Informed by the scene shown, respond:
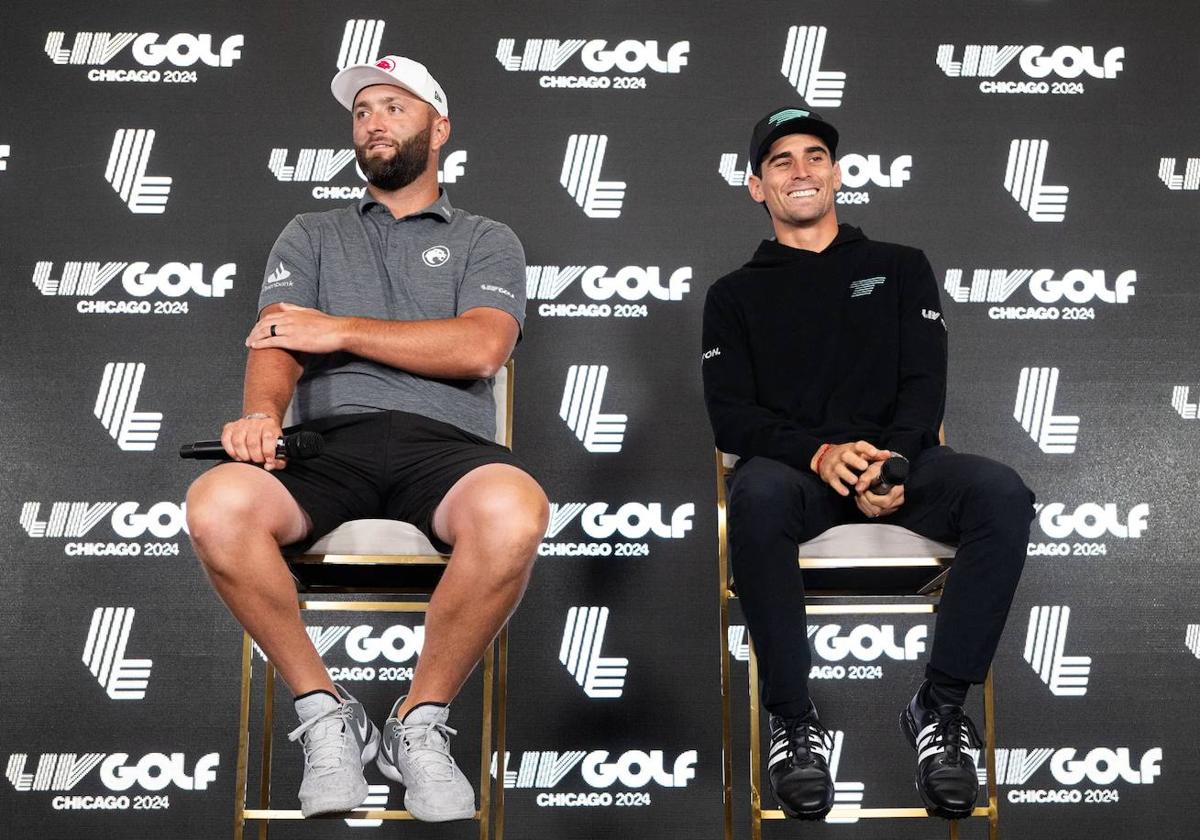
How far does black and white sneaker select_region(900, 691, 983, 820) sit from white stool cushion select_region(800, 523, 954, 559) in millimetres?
287

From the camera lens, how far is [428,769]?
67.2 inches

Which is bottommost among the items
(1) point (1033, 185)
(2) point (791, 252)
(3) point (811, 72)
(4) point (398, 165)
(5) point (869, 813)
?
(5) point (869, 813)

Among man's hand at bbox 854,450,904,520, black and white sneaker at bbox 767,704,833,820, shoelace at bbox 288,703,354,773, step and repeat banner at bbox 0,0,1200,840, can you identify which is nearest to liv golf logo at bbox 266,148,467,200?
step and repeat banner at bbox 0,0,1200,840

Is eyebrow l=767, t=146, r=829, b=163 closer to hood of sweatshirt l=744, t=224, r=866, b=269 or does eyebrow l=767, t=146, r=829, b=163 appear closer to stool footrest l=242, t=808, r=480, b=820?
hood of sweatshirt l=744, t=224, r=866, b=269

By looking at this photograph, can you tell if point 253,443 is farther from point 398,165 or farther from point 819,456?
point 819,456

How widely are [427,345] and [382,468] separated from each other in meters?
0.24

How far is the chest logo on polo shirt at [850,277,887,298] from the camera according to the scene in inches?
92.3

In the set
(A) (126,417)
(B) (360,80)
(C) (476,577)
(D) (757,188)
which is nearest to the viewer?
(C) (476,577)

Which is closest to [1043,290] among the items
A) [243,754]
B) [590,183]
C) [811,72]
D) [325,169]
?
[811,72]

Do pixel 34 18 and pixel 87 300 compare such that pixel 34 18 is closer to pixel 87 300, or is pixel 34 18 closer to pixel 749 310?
pixel 87 300

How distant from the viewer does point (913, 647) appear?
9.73 ft

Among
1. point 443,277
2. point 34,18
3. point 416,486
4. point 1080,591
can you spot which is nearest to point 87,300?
point 34,18

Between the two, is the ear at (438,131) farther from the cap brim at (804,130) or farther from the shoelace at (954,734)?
the shoelace at (954,734)

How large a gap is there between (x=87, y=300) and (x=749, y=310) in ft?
6.15
